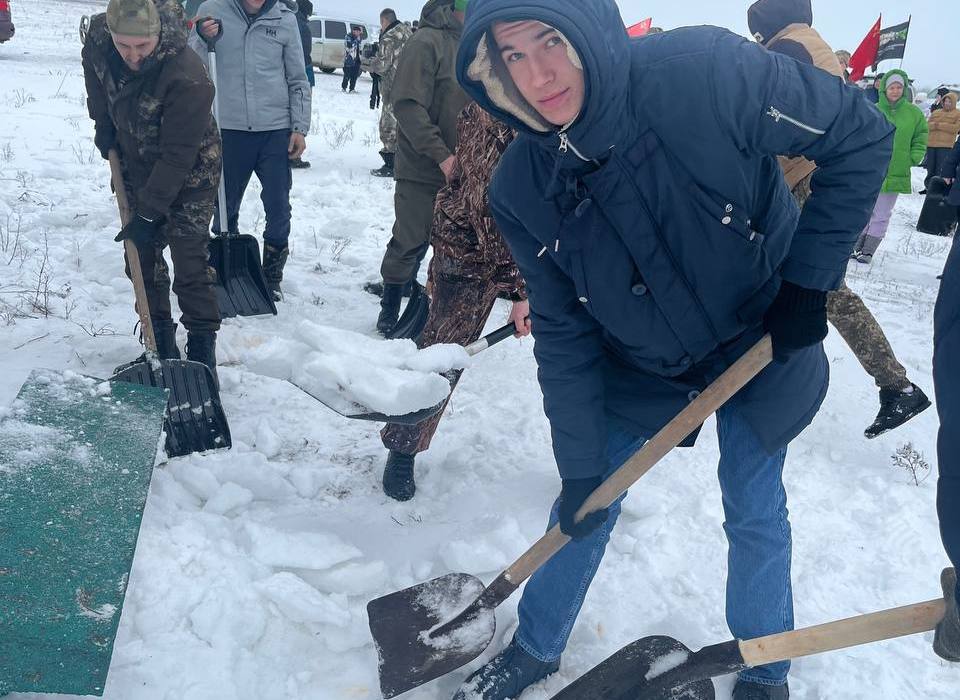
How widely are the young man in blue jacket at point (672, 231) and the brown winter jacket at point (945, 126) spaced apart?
34.2 ft

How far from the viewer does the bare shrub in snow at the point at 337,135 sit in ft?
30.5

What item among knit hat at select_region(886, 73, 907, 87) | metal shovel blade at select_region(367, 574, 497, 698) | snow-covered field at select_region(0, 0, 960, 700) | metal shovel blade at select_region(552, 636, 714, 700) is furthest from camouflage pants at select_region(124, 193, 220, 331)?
knit hat at select_region(886, 73, 907, 87)

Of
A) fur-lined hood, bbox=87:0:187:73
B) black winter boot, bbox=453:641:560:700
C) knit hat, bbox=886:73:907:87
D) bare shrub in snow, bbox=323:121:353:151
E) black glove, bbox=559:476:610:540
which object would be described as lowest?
black winter boot, bbox=453:641:560:700

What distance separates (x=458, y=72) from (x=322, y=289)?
3488mm

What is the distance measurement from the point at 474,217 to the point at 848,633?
1671 mm

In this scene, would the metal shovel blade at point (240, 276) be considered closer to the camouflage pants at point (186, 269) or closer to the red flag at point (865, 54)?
the camouflage pants at point (186, 269)

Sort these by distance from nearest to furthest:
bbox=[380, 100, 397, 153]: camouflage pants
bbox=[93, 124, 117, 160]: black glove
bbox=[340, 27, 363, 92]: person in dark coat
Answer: bbox=[93, 124, 117, 160]: black glove, bbox=[380, 100, 397, 153]: camouflage pants, bbox=[340, 27, 363, 92]: person in dark coat

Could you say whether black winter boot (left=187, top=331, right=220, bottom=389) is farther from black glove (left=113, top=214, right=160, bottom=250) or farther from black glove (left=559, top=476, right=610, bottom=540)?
black glove (left=559, top=476, right=610, bottom=540)

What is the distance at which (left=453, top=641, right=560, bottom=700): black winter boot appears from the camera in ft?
6.48

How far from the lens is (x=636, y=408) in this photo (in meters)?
1.86

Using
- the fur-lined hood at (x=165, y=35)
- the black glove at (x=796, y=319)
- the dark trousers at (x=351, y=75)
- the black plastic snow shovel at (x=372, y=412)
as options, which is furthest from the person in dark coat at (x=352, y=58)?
the black glove at (x=796, y=319)

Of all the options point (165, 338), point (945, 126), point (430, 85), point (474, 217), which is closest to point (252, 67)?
point (430, 85)

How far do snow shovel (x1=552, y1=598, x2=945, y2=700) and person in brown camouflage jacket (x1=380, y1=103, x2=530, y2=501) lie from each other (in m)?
1.06

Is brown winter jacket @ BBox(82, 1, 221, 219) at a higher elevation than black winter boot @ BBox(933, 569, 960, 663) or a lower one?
higher
